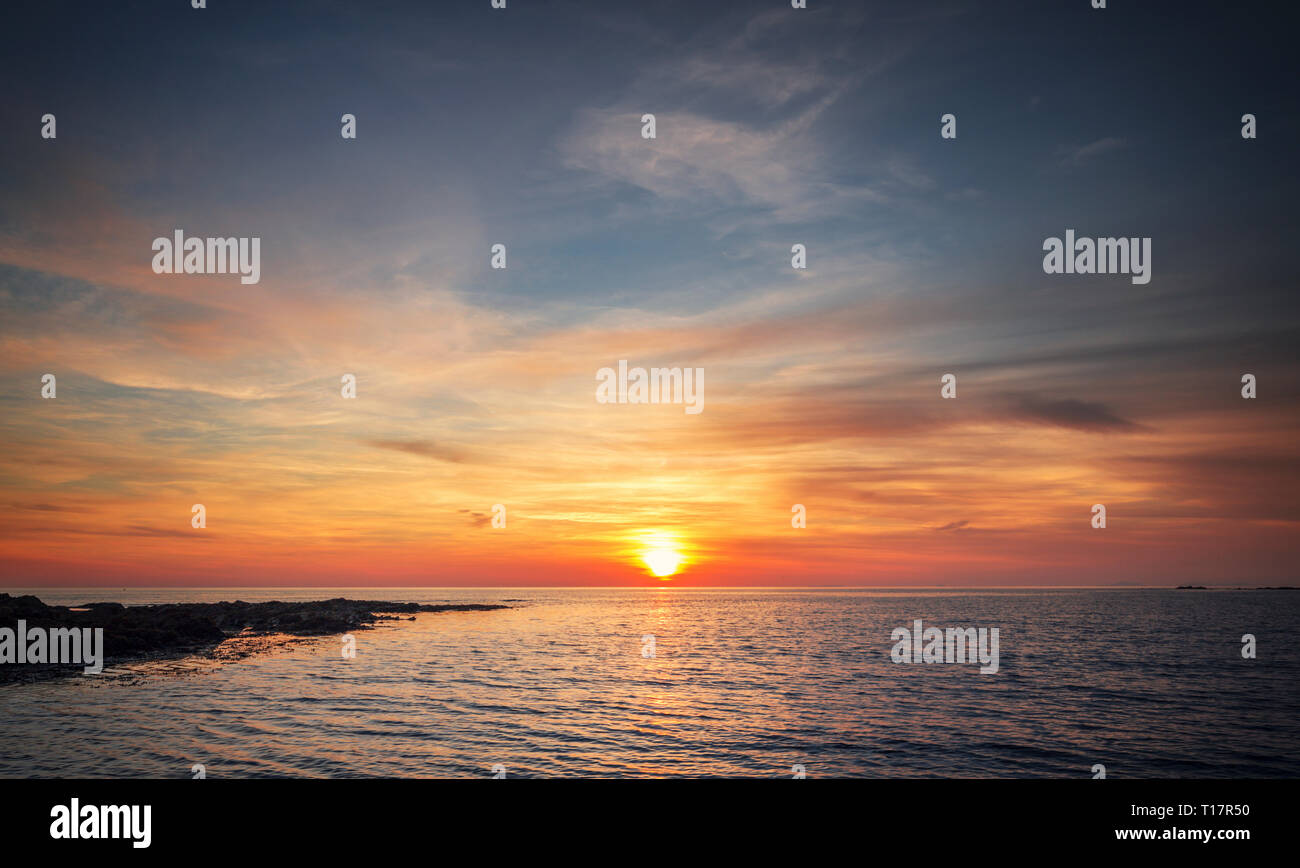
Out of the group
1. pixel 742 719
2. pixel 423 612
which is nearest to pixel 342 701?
pixel 742 719

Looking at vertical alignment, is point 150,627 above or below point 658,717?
above

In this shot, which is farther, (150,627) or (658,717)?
(150,627)

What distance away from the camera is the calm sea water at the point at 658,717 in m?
24.1

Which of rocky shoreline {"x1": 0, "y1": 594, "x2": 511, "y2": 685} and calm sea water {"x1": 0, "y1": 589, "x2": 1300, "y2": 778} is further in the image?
rocky shoreline {"x1": 0, "y1": 594, "x2": 511, "y2": 685}

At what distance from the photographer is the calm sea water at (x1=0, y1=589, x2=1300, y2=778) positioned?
24.1 metres

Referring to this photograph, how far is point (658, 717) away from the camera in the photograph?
32.8m

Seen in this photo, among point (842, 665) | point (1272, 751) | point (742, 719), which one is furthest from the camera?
point (842, 665)

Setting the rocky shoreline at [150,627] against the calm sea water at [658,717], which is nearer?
the calm sea water at [658,717]
